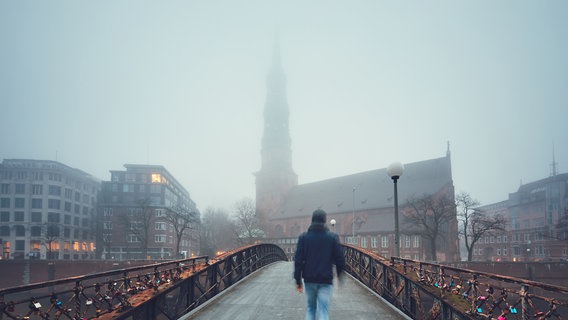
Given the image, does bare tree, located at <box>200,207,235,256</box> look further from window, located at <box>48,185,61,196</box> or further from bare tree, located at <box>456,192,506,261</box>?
bare tree, located at <box>456,192,506,261</box>

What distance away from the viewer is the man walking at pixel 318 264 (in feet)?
22.9

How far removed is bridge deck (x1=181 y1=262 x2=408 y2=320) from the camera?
9.60 metres

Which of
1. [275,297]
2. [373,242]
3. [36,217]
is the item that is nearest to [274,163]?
[373,242]

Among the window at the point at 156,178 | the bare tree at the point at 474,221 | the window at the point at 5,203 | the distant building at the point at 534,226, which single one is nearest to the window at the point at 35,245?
the window at the point at 5,203

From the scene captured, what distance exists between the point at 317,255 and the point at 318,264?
156 mm

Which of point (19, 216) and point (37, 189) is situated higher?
point (37, 189)

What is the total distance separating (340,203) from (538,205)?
135ft

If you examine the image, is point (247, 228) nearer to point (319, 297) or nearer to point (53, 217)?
point (53, 217)

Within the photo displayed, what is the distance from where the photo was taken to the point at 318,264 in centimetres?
705

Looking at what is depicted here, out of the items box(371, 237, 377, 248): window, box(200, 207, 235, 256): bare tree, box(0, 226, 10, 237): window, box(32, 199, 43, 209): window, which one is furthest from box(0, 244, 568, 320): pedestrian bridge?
box(0, 226, 10, 237): window

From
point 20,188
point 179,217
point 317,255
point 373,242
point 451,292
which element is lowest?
point 373,242

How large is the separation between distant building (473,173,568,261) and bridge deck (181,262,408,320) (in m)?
63.6

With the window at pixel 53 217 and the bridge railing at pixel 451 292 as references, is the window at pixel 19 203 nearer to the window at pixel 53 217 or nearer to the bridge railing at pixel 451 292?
the window at pixel 53 217

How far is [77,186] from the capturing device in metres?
91.9
